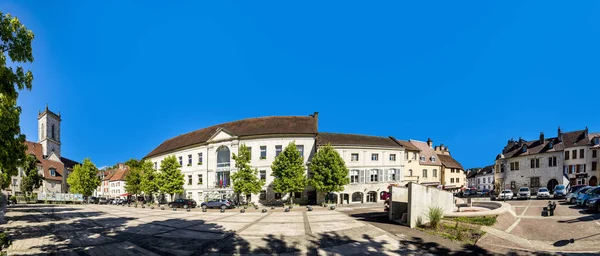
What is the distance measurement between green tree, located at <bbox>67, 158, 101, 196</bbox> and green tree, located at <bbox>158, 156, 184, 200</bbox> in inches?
951

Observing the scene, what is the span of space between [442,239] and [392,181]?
30368mm

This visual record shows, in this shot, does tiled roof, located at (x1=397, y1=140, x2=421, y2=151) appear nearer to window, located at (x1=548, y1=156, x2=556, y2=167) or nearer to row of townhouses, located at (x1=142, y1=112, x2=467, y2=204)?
row of townhouses, located at (x1=142, y1=112, x2=467, y2=204)

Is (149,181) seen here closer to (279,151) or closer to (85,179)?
(85,179)

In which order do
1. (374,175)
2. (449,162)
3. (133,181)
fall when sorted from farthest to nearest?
(449,162)
(133,181)
(374,175)

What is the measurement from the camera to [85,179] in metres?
52.9

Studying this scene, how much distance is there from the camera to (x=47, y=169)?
61156 mm

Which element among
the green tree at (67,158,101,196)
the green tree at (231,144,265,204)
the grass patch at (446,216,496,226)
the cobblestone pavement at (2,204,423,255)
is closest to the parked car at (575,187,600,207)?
the grass patch at (446,216,496,226)

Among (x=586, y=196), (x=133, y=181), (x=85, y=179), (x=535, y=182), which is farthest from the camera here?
(x=85, y=179)

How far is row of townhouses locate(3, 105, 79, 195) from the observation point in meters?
59.9

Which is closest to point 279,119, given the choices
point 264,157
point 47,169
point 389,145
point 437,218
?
point 264,157

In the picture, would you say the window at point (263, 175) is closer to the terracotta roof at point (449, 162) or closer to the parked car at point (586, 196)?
the parked car at point (586, 196)

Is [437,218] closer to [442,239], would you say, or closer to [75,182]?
[442,239]

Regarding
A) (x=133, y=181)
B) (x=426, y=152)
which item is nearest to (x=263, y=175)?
(x=133, y=181)

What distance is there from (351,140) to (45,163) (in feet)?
238
